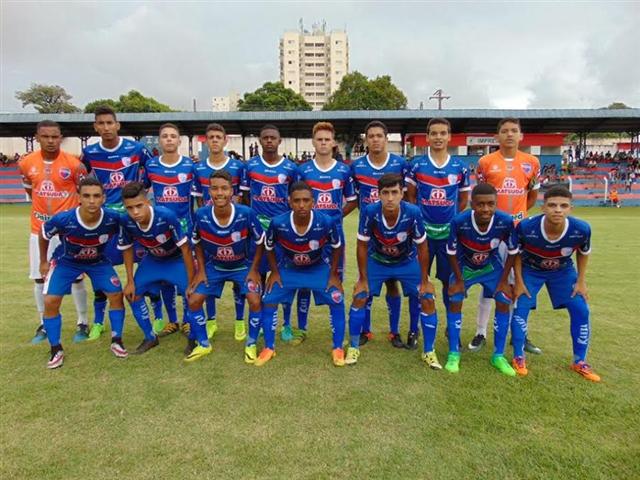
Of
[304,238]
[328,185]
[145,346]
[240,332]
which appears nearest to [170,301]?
[145,346]

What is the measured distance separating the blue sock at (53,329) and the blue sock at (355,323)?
8.76ft

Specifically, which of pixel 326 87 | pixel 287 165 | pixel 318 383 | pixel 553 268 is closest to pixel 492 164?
pixel 553 268

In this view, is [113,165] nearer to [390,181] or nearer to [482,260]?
[390,181]

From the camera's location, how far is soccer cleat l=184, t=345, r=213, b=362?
4.03 meters

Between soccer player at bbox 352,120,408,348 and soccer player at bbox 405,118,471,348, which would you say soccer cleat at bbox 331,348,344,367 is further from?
soccer player at bbox 405,118,471,348

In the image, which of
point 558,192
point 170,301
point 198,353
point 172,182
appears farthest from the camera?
point 170,301

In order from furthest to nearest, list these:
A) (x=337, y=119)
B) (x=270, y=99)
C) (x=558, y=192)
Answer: (x=270, y=99), (x=337, y=119), (x=558, y=192)

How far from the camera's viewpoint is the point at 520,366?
3.75m

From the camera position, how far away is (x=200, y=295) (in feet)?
13.5

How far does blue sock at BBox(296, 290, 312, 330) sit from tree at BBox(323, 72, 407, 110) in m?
48.5

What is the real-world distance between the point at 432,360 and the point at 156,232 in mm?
2778

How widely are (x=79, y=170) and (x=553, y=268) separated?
15.3ft

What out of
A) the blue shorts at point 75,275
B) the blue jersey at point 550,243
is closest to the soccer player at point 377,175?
the blue jersey at point 550,243

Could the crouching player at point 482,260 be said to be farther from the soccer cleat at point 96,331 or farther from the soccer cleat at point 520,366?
the soccer cleat at point 96,331
